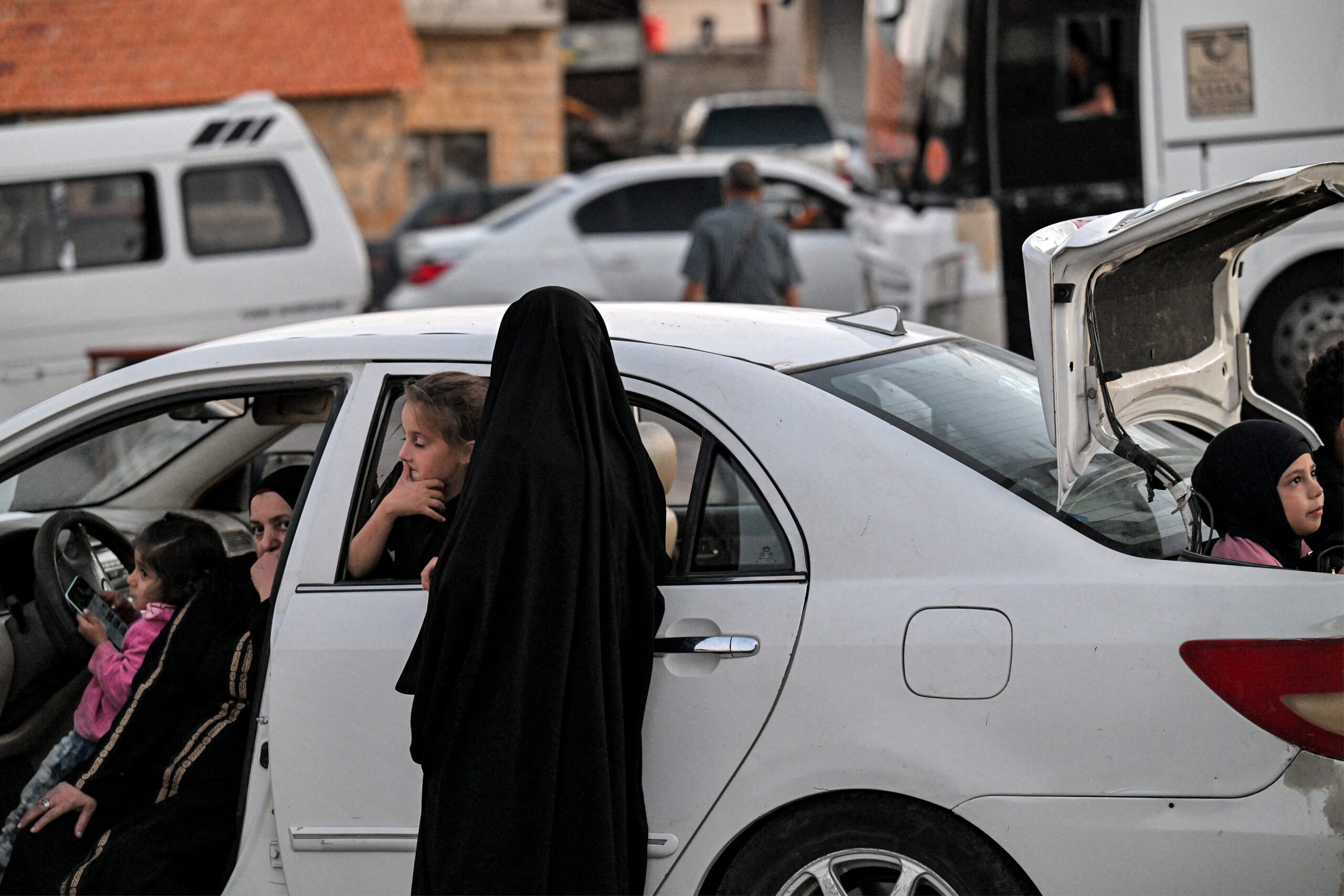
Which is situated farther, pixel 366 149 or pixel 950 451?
pixel 366 149

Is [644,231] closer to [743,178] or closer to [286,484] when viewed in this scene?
[743,178]

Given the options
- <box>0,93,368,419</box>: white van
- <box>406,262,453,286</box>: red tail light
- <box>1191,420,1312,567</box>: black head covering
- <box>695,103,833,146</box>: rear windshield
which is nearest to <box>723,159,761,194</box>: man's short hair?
<box>0,93,368,419</box>: white van

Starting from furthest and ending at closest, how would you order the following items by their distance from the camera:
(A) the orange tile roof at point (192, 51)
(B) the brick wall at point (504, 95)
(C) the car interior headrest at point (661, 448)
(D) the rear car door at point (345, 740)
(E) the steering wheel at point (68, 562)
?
(B) the brick wall at point (504, 95) < (A) the orange tile roof at point (192, 51) < (E) the steering wheel at point (68, 562) < (C) the car interior headrest at point (661, 448) < (D) the rear car door at point (345, 740)

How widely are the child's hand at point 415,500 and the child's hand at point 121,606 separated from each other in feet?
4.00

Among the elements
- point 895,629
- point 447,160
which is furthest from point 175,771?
point 447,160

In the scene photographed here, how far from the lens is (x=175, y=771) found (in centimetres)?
313

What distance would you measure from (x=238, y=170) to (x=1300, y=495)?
8.91m

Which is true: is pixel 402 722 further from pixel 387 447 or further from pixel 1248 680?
pixel 1248 680

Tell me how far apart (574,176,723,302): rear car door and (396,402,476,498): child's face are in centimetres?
854

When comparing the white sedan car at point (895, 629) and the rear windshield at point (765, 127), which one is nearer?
the white sedan car at point (895, 629)

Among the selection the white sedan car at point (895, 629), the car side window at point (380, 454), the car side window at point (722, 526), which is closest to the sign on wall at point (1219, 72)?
the white sedan car at point (895, 629)

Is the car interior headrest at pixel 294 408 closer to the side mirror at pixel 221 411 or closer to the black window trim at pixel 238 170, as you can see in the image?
the side mirror at pixel 221 411

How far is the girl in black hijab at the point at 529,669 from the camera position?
2.56 metres

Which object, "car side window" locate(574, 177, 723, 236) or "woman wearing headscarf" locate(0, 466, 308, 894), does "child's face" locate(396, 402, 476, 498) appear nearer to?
"woman wearing headscarf" locate(0, 466, 308, 894)
